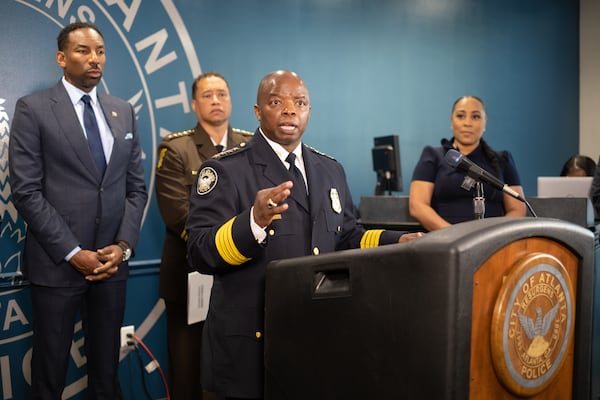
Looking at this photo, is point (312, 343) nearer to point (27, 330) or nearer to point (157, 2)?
point (27, 330)

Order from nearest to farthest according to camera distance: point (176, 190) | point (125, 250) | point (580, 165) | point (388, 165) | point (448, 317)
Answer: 1. point (448, 317)
2. point (125, 250)
3. point (176, 190)
4. point (388, 165)
5. point (580, 165)

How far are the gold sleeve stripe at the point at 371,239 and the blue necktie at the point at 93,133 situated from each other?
1479mm

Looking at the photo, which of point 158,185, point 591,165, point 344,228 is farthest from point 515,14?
point 344,228

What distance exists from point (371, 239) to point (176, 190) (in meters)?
1.66

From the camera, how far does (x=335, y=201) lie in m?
1.93

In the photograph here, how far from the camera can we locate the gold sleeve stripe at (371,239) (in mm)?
1860

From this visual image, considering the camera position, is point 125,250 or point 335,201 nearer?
point 335,201

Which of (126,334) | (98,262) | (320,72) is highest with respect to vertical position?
(320,72)

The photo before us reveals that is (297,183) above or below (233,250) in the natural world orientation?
above

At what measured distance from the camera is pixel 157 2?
396cm

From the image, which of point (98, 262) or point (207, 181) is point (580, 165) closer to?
point (98, 262)

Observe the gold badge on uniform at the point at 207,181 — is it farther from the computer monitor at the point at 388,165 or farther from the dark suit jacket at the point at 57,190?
the computer monitor at the point at 388,165

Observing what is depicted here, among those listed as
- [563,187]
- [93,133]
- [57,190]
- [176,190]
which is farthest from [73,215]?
[563,187]

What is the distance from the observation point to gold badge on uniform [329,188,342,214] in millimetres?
1913
